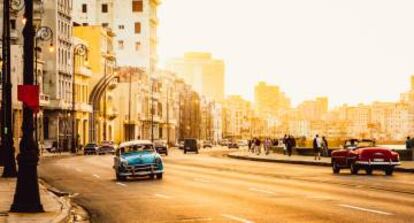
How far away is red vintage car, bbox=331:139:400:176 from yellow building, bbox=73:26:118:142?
265 feet

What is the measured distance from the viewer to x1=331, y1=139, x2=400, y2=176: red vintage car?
4016 cm

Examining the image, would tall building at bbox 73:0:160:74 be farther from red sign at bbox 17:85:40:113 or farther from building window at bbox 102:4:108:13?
red sign at bbox 17:85:40:113

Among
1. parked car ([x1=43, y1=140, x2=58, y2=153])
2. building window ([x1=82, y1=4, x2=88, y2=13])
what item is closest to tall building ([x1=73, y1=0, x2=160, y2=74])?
building window ([x1=82, y1=4, x2=88, y2=13])

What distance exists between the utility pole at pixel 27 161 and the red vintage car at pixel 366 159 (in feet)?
79.4

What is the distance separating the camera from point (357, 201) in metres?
22.0

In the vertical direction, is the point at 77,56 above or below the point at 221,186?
above

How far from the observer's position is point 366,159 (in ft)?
132

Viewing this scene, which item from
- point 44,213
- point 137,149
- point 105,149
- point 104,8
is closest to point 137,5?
point 104,8

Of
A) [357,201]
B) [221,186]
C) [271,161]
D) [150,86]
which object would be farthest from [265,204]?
[150,86]

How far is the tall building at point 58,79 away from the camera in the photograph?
336ft

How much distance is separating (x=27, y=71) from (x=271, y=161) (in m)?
48.2

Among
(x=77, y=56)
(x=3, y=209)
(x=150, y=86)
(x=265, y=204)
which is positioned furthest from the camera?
(x=150, y=86)

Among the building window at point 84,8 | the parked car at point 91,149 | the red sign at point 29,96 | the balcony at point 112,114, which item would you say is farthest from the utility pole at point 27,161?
the building window at point 84,8

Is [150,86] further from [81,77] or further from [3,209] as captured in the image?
[3,209]
